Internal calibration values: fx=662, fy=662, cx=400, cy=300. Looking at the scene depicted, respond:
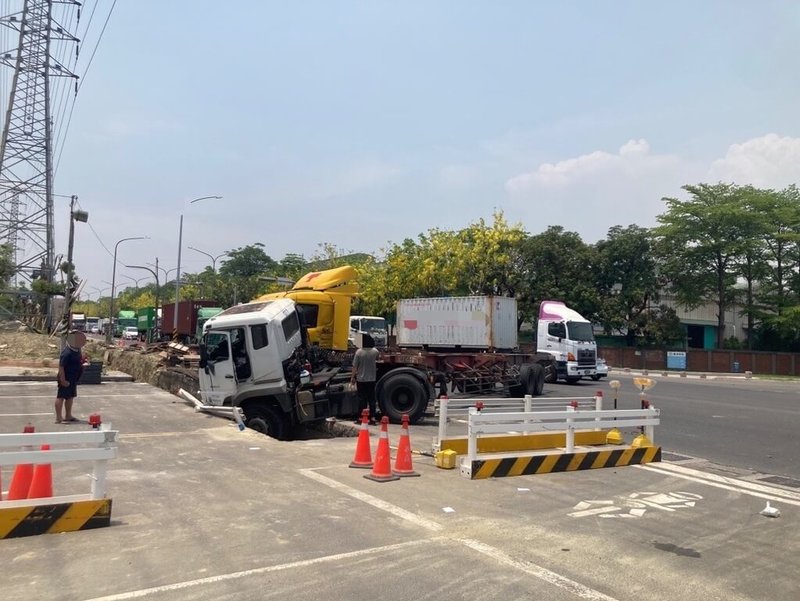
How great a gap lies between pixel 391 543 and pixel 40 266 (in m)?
51.2

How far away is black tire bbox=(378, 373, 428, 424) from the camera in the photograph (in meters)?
14.7

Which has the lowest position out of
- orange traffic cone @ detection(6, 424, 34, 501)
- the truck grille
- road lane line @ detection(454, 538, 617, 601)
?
road lane line @ detection(454, 538, 617, 601)

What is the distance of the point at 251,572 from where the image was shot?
505cm

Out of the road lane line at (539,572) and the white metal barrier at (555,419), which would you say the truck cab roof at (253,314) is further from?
the road lane line at (539,572)

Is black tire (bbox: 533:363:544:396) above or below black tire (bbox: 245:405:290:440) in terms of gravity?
above

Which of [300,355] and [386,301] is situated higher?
[386,301]

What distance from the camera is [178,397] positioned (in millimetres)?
18016

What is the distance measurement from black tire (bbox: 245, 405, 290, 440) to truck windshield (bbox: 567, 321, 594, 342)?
1765cm

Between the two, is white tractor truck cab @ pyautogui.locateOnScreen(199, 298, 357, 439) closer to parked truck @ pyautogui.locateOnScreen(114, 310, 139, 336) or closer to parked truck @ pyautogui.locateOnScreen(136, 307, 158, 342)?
parked truck @ pyautogui.locateOnScreen(136, 307, 158, 342)

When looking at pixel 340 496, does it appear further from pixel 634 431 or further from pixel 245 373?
pixel 634 431

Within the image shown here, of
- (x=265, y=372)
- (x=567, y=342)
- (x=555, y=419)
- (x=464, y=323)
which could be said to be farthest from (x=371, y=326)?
(x=555, y=419)

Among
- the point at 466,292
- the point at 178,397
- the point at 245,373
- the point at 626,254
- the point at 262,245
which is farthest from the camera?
the point at 262,245

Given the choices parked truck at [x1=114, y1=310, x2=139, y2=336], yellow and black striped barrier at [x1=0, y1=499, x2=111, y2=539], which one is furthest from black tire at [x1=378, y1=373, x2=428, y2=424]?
parked truck at [x1=114, y1=310, x2=139, y2=336]

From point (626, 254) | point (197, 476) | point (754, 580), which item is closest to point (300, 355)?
point (197, 476)
